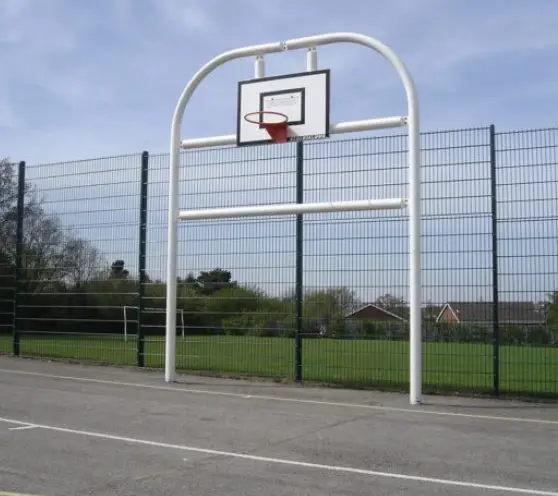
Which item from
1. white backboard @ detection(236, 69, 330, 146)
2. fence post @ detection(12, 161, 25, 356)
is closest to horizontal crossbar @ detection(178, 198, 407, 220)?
white backboard @ detection(236, 69, 330, 146)

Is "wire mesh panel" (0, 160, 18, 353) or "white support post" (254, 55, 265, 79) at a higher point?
"white support post" (254, 55, 265, 79)

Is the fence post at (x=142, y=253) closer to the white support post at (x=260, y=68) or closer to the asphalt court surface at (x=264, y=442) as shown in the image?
the asphalt court surface at (x=264, y=442)

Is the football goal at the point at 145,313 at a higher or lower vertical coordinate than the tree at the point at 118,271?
lower

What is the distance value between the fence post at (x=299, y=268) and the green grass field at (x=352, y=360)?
24 centimetres

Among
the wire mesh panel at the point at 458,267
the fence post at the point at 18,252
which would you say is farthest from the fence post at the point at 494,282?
the fence post at the point at 18,252

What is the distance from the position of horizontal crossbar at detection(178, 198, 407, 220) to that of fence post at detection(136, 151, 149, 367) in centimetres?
202

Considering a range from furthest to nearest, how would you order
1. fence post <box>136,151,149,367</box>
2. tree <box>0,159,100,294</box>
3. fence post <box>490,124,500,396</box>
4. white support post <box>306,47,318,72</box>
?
tree <box>0,159,100,294</box> → fence post <box>136,151,149,367</box> → white support post <box>306,47,318,72</box> → fence post <box>490,124,500,396</box>

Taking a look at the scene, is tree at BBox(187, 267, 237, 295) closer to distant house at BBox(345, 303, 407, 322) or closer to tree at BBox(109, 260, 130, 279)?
tree at BBox(109, 260, 130, 279)

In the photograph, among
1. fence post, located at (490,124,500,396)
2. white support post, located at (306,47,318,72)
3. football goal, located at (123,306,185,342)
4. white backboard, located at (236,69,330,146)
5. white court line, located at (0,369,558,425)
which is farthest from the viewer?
football goal, located at (123,306,185,342)

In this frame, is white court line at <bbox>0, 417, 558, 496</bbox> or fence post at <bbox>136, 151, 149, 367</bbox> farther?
fence post at <bbox>136, 151, 149, 367</bbox>

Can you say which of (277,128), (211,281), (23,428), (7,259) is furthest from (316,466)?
(7,259)

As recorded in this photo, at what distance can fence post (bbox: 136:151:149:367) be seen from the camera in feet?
52.6

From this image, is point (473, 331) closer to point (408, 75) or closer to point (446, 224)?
point (446, 224)

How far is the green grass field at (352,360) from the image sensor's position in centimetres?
1255
